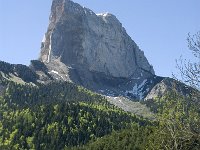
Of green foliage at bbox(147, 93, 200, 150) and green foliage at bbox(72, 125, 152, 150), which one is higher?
green foliage at bbox(147, 93, 200, 150)

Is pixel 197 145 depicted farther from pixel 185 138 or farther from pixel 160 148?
pixel 160 148

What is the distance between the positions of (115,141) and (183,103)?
5980 inches

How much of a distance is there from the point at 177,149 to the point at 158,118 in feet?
20.7

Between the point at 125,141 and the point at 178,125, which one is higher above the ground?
the point at 178,125

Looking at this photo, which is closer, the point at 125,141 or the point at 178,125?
the point at 178,125

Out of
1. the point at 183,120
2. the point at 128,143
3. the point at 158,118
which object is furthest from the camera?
the point at 128,143

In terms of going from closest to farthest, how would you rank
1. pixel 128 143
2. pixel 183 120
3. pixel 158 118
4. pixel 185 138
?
1. pixel 185 138
2. pixel 183 120
3. pixel 158 118
4. pixel 128 143

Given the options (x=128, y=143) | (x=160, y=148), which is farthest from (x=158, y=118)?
(x=128, y=143)

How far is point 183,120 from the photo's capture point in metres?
29.0

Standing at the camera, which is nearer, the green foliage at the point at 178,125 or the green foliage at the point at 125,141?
the green foliage at the point at 178,125

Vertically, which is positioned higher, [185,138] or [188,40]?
[188,40]

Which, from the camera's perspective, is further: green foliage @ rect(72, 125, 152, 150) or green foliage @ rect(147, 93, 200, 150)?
green foliage @ rect(72, 125, 152, 150)

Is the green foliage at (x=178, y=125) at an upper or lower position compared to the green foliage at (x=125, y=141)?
upper

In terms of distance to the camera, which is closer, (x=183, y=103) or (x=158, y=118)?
(x=183, y=103)
